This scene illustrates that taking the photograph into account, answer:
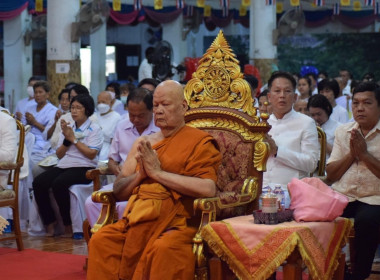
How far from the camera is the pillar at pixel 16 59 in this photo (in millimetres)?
17259

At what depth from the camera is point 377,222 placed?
5090 mm

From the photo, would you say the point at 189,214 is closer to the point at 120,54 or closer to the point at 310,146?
the point at 310,146

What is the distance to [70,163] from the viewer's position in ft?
24.9

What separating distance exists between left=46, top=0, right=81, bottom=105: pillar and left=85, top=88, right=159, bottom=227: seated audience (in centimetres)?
712

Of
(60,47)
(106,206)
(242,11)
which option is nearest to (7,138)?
(106,206)

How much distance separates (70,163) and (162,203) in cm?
318

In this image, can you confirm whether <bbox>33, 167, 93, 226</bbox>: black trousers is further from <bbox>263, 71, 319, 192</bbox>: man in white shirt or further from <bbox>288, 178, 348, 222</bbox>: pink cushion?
<bbox>288, 178, 348, 222</bbox>: pink cushion

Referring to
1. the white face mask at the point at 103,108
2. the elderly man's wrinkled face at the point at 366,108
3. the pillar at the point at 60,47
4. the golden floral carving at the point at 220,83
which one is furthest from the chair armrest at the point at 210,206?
the pillar at the point at 60,47

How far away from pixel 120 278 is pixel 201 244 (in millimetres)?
492

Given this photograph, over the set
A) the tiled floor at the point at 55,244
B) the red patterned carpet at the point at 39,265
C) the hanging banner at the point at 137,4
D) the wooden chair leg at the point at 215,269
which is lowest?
the tiled floor at the point at 55,244

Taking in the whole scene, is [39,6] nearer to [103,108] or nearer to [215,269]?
[103,108]

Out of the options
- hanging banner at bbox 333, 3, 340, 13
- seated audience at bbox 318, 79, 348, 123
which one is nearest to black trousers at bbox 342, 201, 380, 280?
seated audience at bbox 318, 79, 348, 123

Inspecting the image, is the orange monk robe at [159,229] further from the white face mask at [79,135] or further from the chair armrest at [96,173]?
the white face mask at [79,135]

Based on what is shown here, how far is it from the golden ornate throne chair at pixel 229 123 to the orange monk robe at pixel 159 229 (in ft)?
1.20
